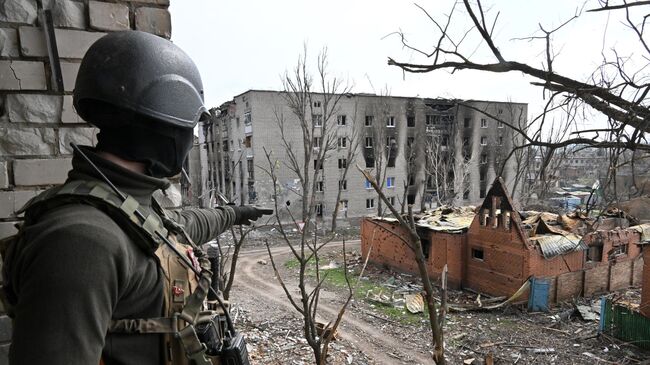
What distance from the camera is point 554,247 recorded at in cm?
1506

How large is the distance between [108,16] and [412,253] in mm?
18604

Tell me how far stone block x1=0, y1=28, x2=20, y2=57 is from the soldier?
1.00m

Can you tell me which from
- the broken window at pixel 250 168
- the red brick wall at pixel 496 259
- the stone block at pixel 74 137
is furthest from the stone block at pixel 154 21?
the broken window at pixel 250 168

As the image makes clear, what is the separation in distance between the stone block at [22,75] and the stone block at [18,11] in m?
0.23

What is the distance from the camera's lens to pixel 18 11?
2094 mm

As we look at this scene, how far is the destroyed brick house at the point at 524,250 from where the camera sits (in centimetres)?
1491

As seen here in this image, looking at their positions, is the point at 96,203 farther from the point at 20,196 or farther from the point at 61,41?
the point at 61,41

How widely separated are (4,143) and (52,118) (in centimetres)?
27

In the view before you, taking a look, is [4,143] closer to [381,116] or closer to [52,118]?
[52,118]

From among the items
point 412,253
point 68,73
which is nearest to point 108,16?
point 68,73

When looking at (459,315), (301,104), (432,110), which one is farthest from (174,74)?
(432,110)

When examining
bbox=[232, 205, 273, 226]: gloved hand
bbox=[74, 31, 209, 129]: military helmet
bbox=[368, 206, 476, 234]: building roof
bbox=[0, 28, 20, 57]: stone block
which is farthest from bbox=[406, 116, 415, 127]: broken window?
bbox=[74, 31, 209, 129]: military helmet

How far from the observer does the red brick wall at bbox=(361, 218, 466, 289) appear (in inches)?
680

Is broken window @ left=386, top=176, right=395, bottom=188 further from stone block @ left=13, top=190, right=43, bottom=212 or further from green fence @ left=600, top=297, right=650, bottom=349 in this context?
stone block @ left=13, top=190, right=43, bottom=212
